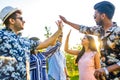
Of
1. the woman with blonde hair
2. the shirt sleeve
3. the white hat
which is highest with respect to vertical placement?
the white hat

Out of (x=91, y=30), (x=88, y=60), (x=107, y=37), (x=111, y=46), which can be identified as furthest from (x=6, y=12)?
(x=88, y=60)

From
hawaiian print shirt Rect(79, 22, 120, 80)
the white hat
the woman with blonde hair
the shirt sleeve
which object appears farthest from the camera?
the woman with blonde hair

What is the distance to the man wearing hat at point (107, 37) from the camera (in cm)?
579

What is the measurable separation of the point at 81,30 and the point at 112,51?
1.02 meters

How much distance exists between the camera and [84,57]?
9.86 m

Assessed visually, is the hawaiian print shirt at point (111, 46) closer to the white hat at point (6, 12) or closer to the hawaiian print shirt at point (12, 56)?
the hawaiian print shirt at point (12, 56)

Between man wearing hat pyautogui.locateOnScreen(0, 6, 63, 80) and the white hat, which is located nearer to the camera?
man wearing hat pyautogui.locateOnScreen(0, 6, 63, 80)

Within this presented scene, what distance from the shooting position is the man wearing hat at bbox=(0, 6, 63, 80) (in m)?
6.45

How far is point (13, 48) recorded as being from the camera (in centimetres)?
654

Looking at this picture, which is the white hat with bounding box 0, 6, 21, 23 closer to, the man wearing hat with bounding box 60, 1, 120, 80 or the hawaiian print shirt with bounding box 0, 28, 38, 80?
the hawaiian print shirt with bounding box 0, 28, 38, 80

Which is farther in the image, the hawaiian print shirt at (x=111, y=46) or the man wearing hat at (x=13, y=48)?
the man wearing hat at (x=13, y=48)

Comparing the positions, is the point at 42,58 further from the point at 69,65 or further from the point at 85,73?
the point at 69,65

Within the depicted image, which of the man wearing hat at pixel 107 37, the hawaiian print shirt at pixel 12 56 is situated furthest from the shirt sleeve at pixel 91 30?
the hawaiian print shirt at pixel 12 56

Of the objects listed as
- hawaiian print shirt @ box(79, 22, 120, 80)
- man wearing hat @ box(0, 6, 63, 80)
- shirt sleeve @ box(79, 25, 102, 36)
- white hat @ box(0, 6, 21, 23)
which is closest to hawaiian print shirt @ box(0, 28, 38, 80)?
man wearing hat @ box(0, 6, 63, 80)
